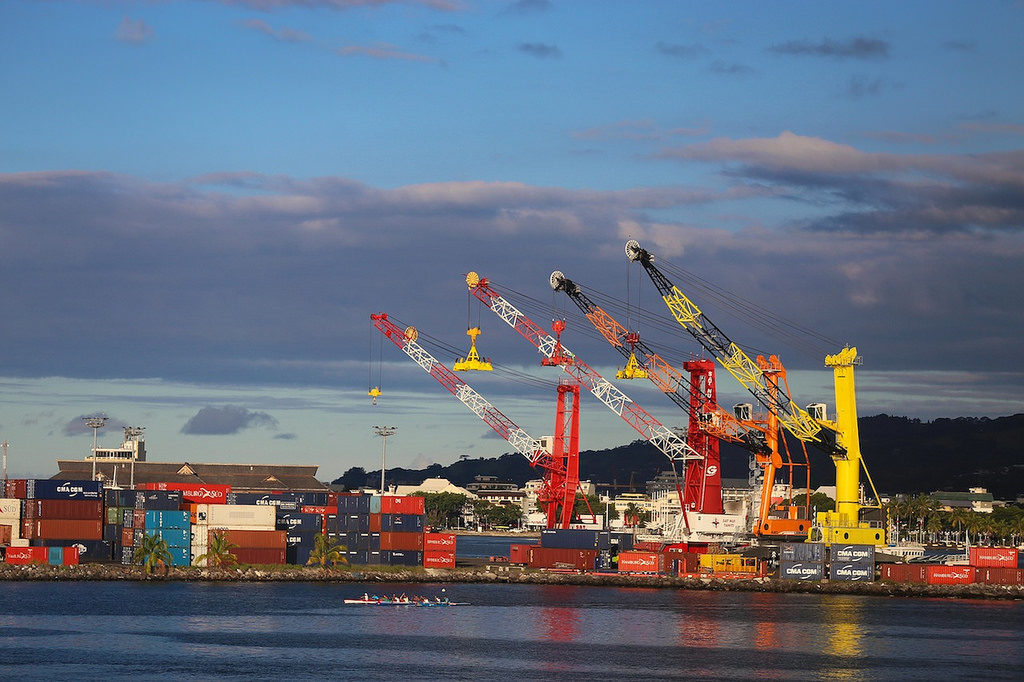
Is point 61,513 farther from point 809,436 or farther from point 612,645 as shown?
point 809,436

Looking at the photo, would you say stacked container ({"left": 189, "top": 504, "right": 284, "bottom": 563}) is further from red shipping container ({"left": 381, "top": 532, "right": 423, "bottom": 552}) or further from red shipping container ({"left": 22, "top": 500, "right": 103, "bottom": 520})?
red shipping container ({"left": 381, "top": 532, "right": 423, "bottom": 552})

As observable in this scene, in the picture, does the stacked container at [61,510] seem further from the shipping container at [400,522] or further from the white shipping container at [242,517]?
the shipping container at [400,522]

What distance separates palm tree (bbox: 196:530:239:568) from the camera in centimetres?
11662

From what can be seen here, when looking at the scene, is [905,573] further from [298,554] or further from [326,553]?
[298,554]

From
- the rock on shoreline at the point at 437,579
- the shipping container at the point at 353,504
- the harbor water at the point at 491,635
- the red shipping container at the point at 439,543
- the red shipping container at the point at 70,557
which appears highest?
the shipping container at the point at 353,504

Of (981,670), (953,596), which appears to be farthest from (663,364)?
(981,670)

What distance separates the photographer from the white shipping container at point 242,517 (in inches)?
4631

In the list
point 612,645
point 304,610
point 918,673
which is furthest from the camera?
point 304,610

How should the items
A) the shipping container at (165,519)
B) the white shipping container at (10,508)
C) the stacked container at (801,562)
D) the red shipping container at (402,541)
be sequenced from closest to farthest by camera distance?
1. the white shipping container at (10,508)
2. the shipping container at (165,519)
3. the stacked container at (801,562)
4. the red shipping container at (402,541)

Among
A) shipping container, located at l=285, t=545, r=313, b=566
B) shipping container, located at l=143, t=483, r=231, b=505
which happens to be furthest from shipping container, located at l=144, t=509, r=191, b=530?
shipping container, located at l=285, t=545, r=313, b=566

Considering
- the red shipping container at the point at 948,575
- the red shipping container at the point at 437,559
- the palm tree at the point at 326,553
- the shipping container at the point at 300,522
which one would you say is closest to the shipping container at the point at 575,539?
the red shipping container at the point at 437,559

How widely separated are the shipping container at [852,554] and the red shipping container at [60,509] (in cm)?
6181

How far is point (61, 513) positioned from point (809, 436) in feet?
210

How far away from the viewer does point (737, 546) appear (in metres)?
129
